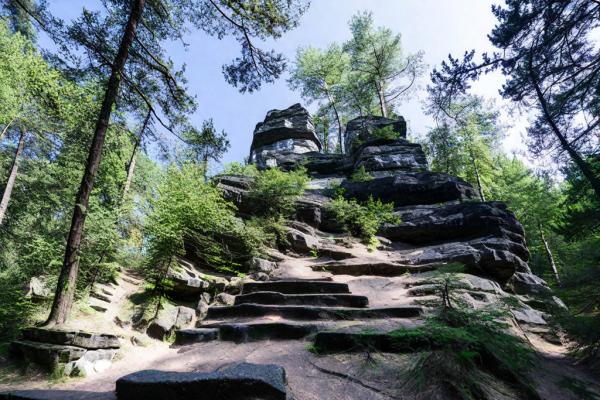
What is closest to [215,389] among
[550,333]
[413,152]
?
[550,333]

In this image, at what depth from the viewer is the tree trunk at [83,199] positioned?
15.5 feet

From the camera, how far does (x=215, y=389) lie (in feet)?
7.59

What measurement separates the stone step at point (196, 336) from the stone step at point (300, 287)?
2.21m

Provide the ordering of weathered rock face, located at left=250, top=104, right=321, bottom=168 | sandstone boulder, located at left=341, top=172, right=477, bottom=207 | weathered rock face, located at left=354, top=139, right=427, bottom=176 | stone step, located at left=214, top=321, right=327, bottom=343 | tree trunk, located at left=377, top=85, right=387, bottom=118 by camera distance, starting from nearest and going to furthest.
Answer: stone step, located at left=214, top=321, right=327, bottom=343 < sandstone boulder, located at left=341, top=172, right=477, bottom=207 < weathered rock face, located at left=354, top=139, right=427, bottom=176 < tree trunk, located at left=377, top=85, right=387, bottom=118 < weathered rock face, located at left=250, top=104, right=321, bottom=168

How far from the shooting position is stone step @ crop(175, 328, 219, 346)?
497cm

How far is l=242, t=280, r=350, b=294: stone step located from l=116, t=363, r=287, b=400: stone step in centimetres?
435

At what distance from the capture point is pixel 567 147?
9.15m

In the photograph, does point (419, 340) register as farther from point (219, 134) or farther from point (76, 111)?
point (76, 111)

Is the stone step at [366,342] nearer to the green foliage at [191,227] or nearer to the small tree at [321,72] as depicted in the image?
the green foliage at [191,227]

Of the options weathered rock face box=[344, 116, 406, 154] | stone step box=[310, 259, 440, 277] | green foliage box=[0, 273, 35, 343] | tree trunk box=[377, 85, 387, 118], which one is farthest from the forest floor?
tree trunk box=[377, 85, 387, 118]

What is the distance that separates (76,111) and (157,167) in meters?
10.4

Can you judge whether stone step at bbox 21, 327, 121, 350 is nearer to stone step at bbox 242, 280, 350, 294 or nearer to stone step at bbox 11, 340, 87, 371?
stone step at bbox 11, 340, 87, 371

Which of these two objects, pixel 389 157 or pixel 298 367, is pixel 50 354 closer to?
pixel 298 367

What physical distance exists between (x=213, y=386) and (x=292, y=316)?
3.24 meters
